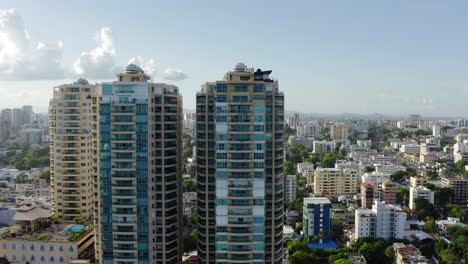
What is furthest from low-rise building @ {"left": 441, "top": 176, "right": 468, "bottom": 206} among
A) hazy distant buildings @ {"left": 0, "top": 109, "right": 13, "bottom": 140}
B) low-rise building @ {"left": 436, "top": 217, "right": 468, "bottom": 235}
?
hazy distant buildings @ {"left": 0, "top": 109, "right": 13, "bottom": 140}

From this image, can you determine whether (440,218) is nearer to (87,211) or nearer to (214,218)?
(214,218)

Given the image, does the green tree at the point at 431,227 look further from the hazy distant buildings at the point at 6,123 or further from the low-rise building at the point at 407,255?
the hazy distant buildings at the point at 6,123

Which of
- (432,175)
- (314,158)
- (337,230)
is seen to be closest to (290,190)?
(337,230)

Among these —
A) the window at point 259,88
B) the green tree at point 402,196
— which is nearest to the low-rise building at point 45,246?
the window at point 259,88

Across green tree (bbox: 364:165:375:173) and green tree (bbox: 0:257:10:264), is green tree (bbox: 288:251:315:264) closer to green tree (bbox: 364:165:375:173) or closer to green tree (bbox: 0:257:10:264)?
green tree (bbox: 0:257:10:264)

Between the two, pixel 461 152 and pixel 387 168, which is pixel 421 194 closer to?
pixel 387 168

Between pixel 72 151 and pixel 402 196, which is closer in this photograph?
pixel 72 151
